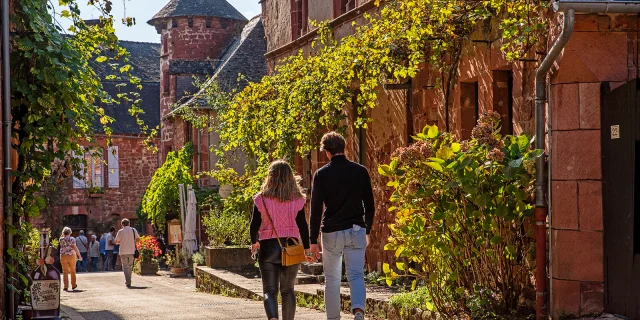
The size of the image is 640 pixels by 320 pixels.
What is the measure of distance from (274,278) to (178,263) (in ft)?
64.9

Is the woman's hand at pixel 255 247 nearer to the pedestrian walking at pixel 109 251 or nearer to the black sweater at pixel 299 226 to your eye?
the black sweater at pixel 299 226

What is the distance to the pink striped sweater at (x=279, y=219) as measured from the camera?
8953mm

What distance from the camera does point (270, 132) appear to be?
1639cm

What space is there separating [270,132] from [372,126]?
1.64 m

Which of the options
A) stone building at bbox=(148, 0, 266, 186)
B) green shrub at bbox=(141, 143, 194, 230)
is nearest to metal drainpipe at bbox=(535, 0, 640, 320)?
green shrub at bbox=(141, 143, 194, 230)

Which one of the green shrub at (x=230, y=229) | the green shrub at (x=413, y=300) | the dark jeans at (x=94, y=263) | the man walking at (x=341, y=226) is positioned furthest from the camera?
the dark jeans at (x=94, y=263)

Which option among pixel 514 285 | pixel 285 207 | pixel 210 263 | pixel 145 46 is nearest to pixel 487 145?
pixel 514 285

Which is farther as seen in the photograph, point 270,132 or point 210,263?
point 210,263

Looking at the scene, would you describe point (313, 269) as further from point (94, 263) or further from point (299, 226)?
point (94, 263)

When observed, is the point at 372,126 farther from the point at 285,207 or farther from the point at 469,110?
the point at 285,207

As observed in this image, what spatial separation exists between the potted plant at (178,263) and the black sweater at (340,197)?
19472mm

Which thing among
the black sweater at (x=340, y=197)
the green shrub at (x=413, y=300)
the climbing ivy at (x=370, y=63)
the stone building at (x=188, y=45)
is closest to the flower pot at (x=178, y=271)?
the stone building at (x=188, y=45)

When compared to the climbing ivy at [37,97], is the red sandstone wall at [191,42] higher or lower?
higher

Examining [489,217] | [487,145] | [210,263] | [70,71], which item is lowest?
[210,263]
